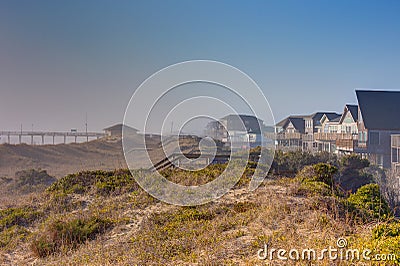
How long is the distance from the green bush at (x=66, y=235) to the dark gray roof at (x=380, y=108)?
78.2ft

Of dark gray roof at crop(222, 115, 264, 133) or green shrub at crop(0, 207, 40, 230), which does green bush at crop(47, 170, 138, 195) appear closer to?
green shrub at crop(0, 207, 40, 230)

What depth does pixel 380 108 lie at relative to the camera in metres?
26.4

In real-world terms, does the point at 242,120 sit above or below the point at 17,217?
above

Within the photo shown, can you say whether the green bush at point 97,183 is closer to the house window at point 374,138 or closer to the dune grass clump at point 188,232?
the dune grass clump at point 188,232

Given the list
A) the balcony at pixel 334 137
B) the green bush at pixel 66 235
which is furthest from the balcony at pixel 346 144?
the green bush at pixel 66 235

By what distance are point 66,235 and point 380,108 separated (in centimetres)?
2678

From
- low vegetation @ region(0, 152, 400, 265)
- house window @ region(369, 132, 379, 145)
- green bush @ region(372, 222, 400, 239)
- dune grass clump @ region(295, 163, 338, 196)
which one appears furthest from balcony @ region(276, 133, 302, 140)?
green bush @ region(372, 222, 400, 239)

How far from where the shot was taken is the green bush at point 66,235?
20.7 feet

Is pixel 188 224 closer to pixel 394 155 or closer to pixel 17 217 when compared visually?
pixel 17 217

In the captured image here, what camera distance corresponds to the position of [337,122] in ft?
108

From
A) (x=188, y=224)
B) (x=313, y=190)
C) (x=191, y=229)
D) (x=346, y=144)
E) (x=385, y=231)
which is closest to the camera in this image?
(x=385, y=231)

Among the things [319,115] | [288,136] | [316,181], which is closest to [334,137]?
[288,136]

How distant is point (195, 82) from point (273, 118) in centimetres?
241

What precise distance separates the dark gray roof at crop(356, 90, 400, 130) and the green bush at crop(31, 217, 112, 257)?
939 inches
